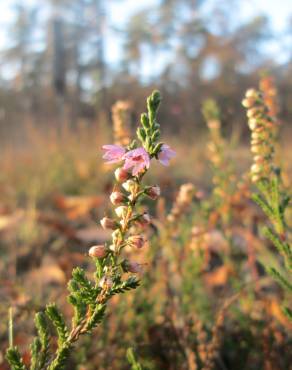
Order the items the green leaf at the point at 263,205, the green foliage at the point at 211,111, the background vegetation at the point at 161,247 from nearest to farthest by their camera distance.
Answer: the green leaf at the point at 263,205 → the background vegetation at the point at 161,247 → the green foliage at the point at 211,111

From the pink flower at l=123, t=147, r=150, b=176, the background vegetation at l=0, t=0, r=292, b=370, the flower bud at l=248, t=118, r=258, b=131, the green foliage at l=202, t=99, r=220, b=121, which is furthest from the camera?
the green foliage at l=202, t=99, r=220, b=121

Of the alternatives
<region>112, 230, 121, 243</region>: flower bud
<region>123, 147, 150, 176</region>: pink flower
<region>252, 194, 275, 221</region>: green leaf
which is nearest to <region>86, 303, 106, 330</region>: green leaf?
<region>112, 230, 121, 243</region>: flower bud

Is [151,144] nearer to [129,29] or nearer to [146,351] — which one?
[146,351]

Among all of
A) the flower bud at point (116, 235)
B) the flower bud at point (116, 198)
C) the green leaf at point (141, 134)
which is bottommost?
the flower bud at point (116, 235)

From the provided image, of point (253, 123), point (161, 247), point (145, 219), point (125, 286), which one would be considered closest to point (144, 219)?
point (145, 219)

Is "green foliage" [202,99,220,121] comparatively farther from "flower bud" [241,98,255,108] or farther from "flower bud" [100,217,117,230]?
"flower bud" [100,217,117,230]

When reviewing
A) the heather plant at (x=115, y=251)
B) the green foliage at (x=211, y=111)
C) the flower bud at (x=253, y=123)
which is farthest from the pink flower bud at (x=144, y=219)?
the green foliage at (x=211, y=111)

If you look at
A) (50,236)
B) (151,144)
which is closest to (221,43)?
(50,236)

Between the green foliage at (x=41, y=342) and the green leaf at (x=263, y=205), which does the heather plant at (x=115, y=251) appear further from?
the green leaf at (x=263, y=205)
